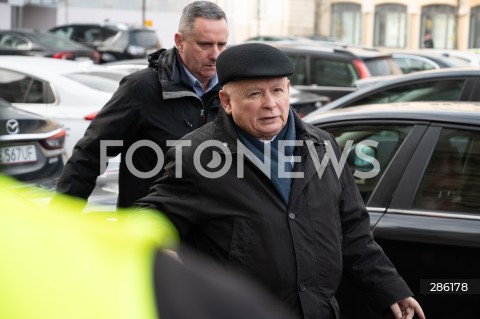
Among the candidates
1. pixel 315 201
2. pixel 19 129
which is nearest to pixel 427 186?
pixel 315 201

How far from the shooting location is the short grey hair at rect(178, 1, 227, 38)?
3.75 meters

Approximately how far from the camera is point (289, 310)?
2713 millimetres

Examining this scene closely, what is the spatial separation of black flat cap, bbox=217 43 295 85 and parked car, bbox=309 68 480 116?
14.7ft

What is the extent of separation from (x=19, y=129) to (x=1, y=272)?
5809mm

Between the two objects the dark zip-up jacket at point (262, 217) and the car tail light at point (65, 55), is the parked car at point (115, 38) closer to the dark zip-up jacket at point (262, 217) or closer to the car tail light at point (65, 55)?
the car tail light at point (65, 55)

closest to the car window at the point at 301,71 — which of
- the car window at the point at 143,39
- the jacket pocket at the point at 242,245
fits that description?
the jacket pocket at the point at 242,245

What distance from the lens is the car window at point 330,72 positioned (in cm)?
1273

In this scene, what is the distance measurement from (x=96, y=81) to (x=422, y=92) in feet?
12.0

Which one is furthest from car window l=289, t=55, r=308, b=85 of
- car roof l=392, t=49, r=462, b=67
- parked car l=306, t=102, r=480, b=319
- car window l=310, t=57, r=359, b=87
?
parked car l=306, t=102, r=480, b=319

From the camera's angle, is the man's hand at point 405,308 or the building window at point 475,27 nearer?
the man's hand at point 405,308

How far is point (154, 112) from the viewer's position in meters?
3.68

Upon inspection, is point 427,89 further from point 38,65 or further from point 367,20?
point 367,20

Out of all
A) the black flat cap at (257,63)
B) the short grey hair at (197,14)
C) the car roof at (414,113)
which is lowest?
the car roof at (414,113)

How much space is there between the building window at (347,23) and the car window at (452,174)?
4535 cm
